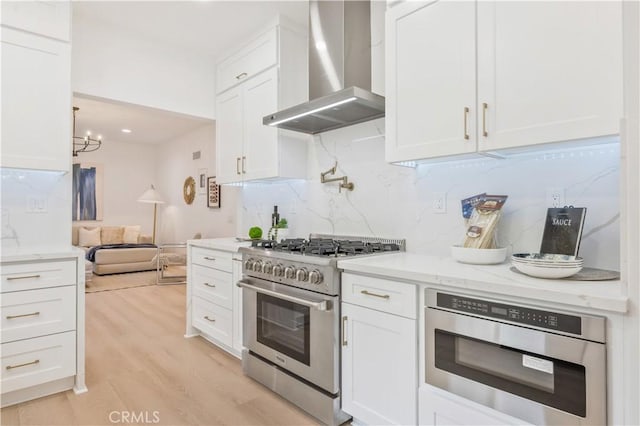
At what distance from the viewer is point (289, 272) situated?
6.93 feet

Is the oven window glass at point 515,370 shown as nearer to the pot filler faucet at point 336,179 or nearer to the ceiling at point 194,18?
the pot filler faucet at point 336,179

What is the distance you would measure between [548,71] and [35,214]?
10.5 ft

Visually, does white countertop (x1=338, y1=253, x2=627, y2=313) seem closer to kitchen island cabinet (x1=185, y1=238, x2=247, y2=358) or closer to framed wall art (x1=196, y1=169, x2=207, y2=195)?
kitchen island cabinet (x1=185, y1=238, x2=247, y2=358)

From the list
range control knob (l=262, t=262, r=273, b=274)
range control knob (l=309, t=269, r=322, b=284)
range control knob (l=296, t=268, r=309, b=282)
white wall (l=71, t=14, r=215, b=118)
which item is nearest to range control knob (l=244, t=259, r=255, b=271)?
range control knob (l=262, t=262, r=273, b=274)

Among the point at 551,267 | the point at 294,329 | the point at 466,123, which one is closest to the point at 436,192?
the point at 466,123

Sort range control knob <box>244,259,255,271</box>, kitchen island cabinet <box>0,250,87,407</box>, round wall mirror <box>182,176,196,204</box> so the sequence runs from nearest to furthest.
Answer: kitchen island cabinet <box>0,250,87,407</box> < range control knob <box>244,259,255,271</box> < round wall mirror <box>182,176,196,204</box>

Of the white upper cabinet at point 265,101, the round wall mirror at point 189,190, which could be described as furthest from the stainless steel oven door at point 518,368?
the round wall mirror at point 189,190

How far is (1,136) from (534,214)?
3135 millimetres

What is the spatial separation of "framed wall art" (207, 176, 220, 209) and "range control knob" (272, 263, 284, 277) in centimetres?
418

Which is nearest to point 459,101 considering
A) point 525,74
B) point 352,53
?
point 525,74

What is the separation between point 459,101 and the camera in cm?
173

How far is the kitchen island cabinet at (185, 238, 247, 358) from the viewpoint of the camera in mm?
2701

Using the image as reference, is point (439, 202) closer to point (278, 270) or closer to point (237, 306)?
point (278, 270)

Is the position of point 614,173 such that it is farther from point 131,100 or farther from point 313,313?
point 131,100
